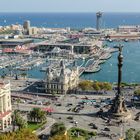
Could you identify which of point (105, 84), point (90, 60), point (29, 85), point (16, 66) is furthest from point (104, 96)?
point (90, 60)

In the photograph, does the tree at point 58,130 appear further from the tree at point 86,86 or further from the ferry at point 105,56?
the ferry at point 105,56

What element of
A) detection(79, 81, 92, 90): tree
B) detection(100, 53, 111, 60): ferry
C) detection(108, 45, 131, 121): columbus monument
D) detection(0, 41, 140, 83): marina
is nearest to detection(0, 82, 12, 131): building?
detection(108, 45, 131, 121): columbus monument

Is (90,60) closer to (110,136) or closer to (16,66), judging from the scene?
(16,66)

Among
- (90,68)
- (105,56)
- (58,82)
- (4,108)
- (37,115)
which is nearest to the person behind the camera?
(37,115)

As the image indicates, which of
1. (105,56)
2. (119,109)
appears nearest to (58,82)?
(119,109)

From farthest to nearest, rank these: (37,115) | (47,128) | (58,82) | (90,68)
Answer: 1. (90,68)
2. (58,82)
3. (37,115)
4. (47,128)

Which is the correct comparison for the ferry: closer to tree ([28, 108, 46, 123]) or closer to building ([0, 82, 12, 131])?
building ([0, 82, 12, 131])

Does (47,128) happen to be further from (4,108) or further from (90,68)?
(90,68)

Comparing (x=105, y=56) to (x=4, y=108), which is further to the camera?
(x=105, y=56)

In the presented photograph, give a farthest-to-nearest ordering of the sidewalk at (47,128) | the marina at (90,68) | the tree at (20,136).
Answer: the marina at (90,68) → the sidewalk at (47,128) → the tree at (20,136)

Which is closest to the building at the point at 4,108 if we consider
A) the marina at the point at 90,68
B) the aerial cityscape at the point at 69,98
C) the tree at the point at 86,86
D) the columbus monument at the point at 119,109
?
the aerial cityscape at the point at 69,98

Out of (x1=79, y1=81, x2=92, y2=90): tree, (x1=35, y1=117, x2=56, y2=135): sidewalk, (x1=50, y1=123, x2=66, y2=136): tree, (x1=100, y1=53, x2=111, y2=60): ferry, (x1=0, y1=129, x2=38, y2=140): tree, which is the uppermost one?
(x1=100, y1=53, x2=111, y2=60): ferry
